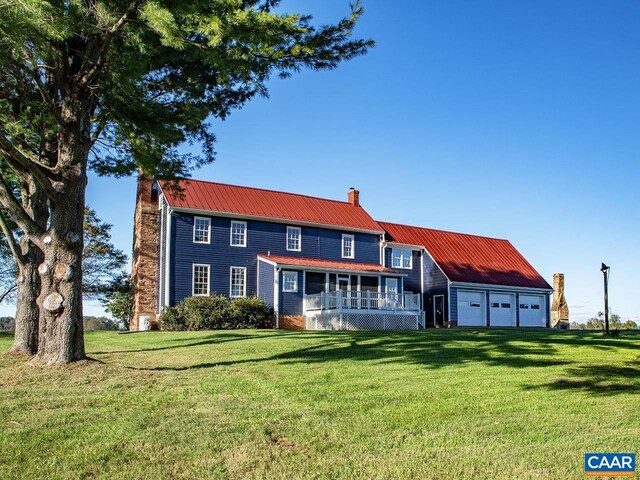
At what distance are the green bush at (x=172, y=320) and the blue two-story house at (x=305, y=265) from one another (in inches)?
Answer: 53.9

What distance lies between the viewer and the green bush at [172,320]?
24859 millimetres

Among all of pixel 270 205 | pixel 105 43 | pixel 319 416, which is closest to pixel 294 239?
pixel 270 205

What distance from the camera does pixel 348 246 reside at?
106ft

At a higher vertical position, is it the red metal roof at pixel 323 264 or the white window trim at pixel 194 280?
the red metal roof at pixel 323 264

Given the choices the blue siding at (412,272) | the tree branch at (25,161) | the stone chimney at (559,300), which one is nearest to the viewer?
the tree branch at (25,161)

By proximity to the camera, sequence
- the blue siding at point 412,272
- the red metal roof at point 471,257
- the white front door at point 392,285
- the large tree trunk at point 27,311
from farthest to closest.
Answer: the red metal roof at point 471,257
the blue siding at point 412,272
the white front door at point 392,285
the large tree trunk at point 27,311

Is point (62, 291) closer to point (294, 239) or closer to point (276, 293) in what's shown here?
point (276, 293)

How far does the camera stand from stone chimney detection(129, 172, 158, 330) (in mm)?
28094

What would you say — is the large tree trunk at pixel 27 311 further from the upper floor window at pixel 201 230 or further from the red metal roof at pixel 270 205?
the upper floor window at pixel 201 230

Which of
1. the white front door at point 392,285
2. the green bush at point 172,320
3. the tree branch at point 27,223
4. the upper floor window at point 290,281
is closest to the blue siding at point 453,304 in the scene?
the white front door at point 392,285

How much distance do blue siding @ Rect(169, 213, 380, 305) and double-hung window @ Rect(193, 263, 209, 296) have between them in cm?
22

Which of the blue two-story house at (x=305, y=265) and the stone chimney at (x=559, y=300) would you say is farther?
the stone chimney at (x=559, y=300)

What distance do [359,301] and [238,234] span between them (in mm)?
6885

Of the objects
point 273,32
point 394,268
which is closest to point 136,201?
point 394,268
